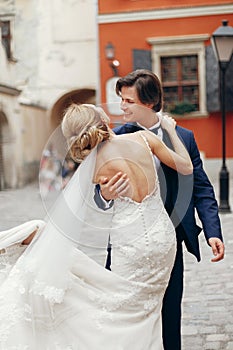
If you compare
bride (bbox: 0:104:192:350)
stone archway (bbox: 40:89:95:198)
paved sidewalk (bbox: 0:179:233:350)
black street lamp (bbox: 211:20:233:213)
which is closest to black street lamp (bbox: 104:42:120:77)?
black street lamp (bbox: 211:20:233:213)

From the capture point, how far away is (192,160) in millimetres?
3068

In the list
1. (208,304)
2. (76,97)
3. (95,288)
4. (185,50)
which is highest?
(185,50)

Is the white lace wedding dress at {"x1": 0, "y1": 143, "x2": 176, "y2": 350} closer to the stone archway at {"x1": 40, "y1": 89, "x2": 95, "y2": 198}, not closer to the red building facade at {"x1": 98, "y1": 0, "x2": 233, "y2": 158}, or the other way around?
the stone archway at {"x1": 40, "y1": 89, "x2": 95, "y2": 198}

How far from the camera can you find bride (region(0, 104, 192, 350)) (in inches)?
108

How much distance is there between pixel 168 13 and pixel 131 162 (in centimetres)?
1321

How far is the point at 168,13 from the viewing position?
1533 cm

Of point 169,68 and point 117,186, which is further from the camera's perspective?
point 169,68

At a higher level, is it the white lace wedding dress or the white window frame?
the white window frame

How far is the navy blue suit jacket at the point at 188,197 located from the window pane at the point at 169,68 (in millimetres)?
12543

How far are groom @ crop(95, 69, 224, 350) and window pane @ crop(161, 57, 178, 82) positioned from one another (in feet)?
41.2

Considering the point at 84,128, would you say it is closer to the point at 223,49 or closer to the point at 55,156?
the point at 55,156

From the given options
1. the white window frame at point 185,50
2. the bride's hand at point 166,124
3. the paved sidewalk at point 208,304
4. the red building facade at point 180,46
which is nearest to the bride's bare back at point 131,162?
the bride's hand at point 166,124

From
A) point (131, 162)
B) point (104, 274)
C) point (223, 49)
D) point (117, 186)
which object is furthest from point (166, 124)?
point (223, 49)

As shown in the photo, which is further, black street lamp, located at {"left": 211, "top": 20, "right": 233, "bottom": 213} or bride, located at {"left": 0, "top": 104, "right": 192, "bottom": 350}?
black street lamp, located at {"left": 211, "top": 20, "right": 233, "bottom": 213}
